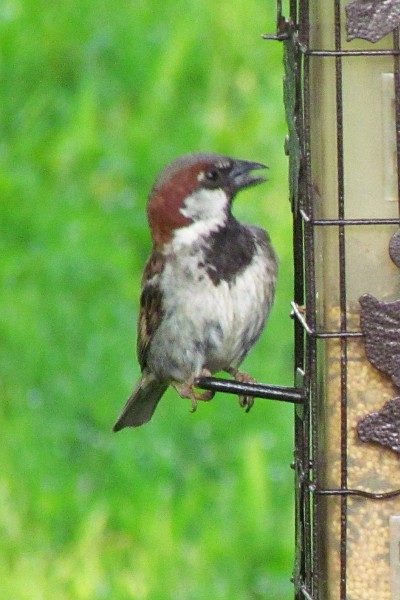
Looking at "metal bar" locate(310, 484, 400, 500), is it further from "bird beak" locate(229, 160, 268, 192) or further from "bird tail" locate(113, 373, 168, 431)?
"bird tail" locate(113, 373, 168, 431)

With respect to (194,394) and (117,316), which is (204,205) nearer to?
(194,394)

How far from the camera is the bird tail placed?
496 centimetres

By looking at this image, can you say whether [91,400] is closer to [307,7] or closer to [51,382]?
[51,382]

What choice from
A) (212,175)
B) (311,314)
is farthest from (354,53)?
(212,175)

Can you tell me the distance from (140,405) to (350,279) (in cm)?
130

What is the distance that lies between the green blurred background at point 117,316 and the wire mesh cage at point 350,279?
1.93 meters

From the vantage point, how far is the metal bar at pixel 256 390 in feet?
13.0

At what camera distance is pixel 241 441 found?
6.76 metres

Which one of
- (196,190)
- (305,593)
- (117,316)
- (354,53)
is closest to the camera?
(354,53)

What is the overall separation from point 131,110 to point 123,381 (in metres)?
1.67

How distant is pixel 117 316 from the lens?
7.18 metres

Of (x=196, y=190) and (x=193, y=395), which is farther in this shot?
(x=193, y=395)

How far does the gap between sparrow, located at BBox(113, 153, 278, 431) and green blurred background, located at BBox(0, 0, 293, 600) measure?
144 cm

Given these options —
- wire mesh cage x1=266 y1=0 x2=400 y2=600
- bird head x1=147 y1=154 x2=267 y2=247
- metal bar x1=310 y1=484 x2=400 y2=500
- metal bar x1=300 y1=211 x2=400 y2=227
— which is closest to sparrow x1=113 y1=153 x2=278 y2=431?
bird head x1=147 y1=154 x2=267 y2=247
